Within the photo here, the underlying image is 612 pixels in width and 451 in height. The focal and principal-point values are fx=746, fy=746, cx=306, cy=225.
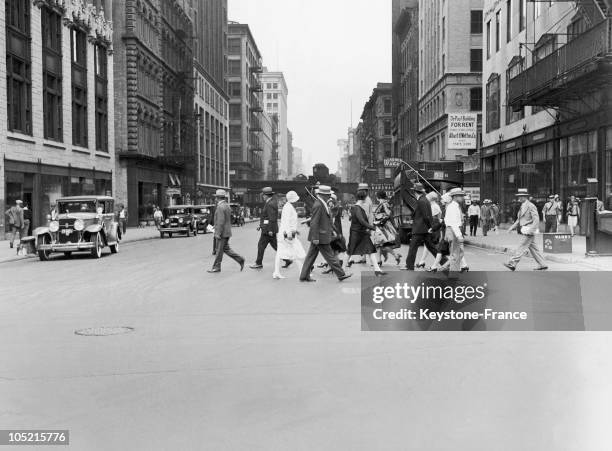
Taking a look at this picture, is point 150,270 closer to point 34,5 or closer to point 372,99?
point 34,5

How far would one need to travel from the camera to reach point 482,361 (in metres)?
6.97

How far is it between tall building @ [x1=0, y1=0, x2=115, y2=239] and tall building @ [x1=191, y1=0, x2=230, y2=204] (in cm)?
2542

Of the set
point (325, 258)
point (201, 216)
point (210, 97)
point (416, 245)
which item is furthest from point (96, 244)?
point (210, 97)

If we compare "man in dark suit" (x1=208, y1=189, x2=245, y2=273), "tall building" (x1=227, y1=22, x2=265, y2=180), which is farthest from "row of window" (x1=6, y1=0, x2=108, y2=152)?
"tall building" (x1=227, y1=22, x2=265, y2=180)

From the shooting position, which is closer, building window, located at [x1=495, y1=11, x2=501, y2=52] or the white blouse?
the white blouse

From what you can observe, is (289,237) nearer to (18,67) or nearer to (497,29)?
(18,67)

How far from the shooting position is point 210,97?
3465 inches

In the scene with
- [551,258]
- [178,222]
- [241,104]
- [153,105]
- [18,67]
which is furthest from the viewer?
[241,104]

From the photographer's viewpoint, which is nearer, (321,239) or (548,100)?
(321,239)

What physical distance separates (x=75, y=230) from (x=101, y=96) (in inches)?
1054

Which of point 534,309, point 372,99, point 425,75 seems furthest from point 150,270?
point 372,99

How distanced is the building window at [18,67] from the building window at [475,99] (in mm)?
35742

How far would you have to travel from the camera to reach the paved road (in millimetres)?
4848

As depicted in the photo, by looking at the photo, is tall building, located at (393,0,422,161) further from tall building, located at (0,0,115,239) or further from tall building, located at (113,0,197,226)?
tall building, located at (0,0,115,239)
